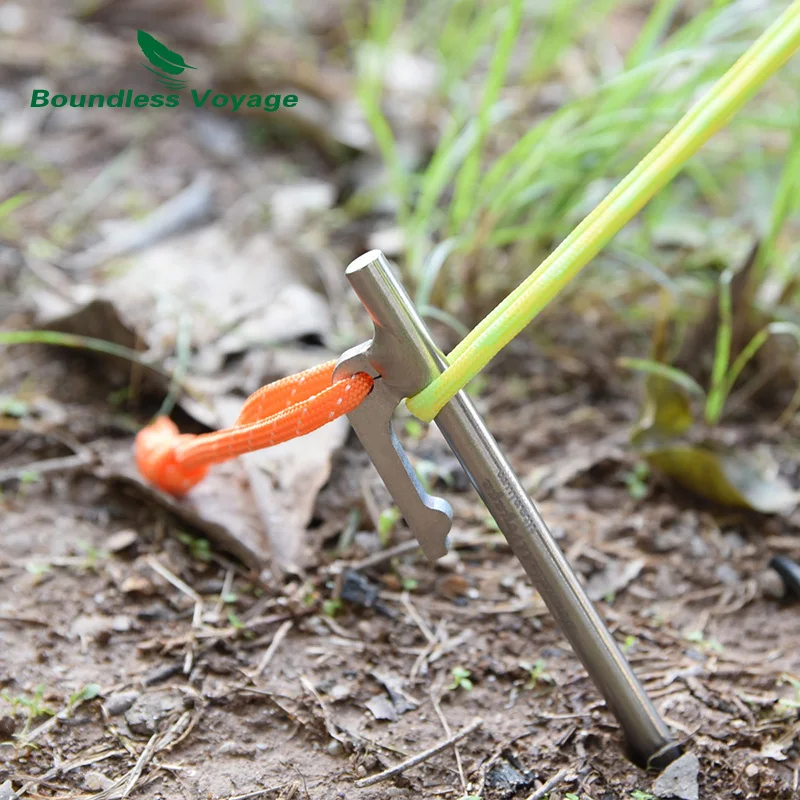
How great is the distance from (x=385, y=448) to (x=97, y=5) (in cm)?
223

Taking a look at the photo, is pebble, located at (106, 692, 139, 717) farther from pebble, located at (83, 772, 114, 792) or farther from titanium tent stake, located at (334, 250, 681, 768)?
titanium tent stake, located at (334, 250, 681, 768)

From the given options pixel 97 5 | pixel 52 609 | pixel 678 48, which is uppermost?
pixel 678 48

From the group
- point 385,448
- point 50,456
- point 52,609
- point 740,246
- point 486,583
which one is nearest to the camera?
point 385,448

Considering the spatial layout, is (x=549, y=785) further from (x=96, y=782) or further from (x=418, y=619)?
(x=96, y=782)

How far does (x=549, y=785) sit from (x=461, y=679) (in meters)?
0.19

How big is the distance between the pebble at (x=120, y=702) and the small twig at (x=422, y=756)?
0.30m

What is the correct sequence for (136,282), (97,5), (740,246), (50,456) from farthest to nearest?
(97,5)
(740,246)
(136,282)
(50,456)

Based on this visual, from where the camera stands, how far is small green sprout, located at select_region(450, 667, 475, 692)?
1151mm

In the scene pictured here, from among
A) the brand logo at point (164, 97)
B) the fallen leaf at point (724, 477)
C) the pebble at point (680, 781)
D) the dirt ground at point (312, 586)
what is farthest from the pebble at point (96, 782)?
the brand logo at point (164, 97)

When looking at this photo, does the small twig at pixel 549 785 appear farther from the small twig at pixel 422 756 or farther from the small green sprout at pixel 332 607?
Answer: the small green sprout at pixel 332 607

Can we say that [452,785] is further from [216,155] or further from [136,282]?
[216,155]

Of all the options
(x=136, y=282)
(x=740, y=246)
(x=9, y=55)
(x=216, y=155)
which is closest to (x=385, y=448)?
(x=136, y=282)

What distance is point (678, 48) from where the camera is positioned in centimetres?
156

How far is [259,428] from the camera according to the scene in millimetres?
1023
